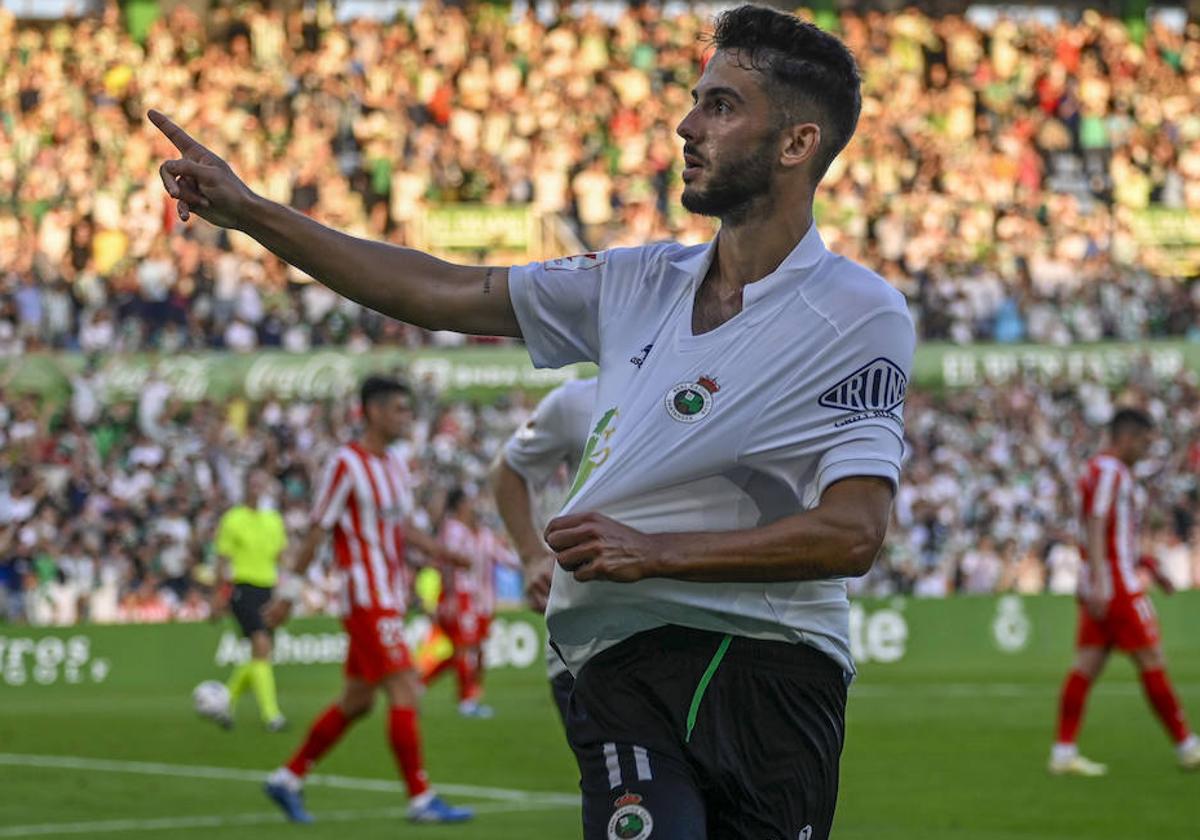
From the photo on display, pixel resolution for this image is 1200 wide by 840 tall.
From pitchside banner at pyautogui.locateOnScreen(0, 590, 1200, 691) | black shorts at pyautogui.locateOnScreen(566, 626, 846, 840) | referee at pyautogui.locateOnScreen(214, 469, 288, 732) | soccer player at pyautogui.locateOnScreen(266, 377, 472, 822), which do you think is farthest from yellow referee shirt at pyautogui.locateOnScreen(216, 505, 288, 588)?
black shorts at pyautogui.locateOnScreen(566, 626, 846, 840)

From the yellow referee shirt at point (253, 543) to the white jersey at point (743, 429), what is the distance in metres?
15.1

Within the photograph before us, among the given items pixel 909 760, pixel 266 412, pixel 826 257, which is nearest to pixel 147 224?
pixel 266 412

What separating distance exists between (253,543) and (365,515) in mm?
6407

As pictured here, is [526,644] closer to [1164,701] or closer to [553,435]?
[1164,701]

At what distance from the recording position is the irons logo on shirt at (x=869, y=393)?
434cm

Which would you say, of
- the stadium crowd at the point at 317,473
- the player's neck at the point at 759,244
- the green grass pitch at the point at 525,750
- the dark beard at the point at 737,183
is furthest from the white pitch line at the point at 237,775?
the dark beard at the point at 737,183

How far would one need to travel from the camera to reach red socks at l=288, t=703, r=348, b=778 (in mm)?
12406

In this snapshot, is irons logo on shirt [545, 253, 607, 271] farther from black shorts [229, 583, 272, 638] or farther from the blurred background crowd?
the blurred background crowd

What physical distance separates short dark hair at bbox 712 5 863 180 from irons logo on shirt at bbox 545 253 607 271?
1.66ft

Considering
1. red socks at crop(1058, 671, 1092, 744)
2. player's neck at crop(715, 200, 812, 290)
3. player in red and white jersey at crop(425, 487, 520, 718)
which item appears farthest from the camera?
player in red and white jersey at crop(425, 487, 520, 718)

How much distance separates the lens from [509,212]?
31172mm

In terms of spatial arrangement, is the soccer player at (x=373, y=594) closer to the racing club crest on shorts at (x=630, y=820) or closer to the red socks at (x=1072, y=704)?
the red socks at (x=1072, y=704)

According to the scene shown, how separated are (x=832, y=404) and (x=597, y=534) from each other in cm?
57

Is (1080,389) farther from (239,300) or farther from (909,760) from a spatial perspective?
(909,760)
